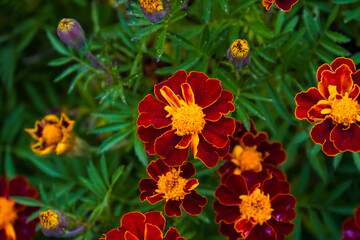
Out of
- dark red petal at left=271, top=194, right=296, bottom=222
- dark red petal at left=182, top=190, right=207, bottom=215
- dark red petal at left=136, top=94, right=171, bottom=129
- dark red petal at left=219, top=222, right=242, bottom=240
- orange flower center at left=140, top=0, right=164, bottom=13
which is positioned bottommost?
dark red petal at left=219, top=222, right=242, bottom=240

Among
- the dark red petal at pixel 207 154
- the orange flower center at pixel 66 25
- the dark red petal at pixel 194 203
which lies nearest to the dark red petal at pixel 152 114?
the dark red petal at pixel 207 154

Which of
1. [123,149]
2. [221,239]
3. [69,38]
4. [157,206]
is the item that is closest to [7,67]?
[123,149]

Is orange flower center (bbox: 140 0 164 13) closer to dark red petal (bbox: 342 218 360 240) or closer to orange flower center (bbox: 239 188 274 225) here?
orange flower center (bbox: 239 188 274 225)

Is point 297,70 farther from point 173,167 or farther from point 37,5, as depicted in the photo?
point 37,5

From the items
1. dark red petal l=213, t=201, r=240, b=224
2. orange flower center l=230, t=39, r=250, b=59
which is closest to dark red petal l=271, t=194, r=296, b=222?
dark red petal l=213, t=201, r=240, b=224

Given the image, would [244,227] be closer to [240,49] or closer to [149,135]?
[149,135]
